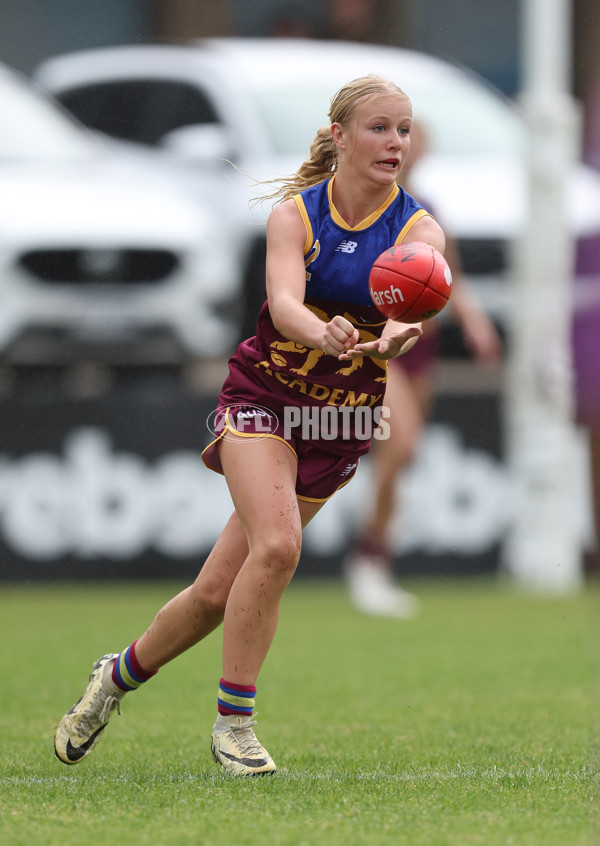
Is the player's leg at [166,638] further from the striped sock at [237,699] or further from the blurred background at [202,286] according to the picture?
the blurred background at [202,286]

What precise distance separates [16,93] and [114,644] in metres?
4.62

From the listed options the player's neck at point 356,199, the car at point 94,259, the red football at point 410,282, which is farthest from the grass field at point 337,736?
the car at point 94,259

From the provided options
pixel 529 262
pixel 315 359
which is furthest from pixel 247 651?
pixel 529 262

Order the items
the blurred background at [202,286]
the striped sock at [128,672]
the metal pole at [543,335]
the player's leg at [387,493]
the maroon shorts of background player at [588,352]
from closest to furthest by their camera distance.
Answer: the striped sock at [128,672], the maroon shorts of background player at [588,352], the player's leg at [387,493], the blurred background at [202,286], the metal pole at [543,335]

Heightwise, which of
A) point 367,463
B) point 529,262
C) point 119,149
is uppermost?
point 119,149

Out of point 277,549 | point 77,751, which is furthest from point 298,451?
point 77,751

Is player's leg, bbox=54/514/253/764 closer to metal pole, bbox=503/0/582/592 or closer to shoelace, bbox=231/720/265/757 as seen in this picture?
shoelace, bbox=231/720/265/757

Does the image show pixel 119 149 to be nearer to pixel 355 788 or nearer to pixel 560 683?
pixel 560 683

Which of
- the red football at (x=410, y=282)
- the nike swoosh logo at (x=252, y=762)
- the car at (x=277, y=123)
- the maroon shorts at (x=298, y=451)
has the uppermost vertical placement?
the car at (x=277, y=123)

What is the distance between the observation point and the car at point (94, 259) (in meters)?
9.59

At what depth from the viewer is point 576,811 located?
363 centimetres

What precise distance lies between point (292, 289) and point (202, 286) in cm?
593

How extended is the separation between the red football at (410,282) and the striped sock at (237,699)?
3.46 feet

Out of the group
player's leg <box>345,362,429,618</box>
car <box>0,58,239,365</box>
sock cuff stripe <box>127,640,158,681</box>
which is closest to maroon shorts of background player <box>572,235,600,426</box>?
sock cuff stripe <box>127,640,158,681</box>
